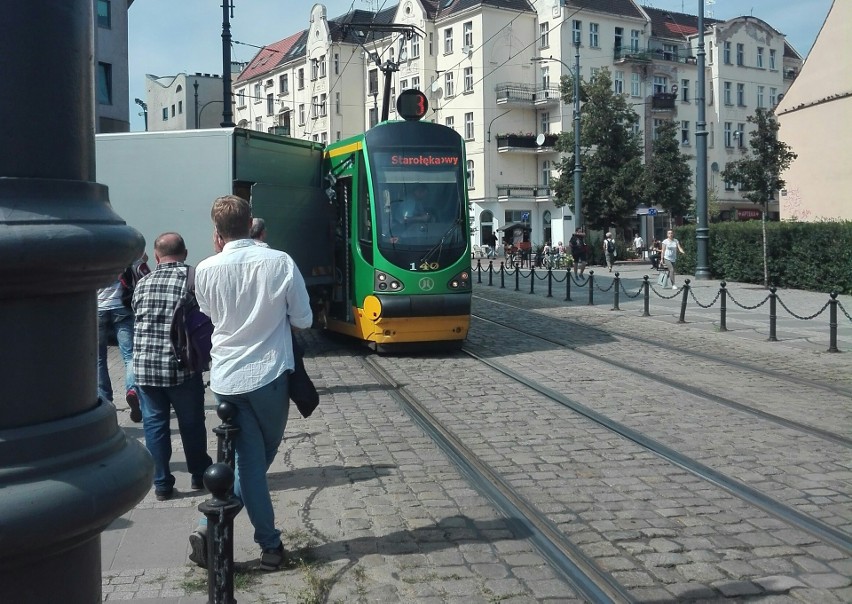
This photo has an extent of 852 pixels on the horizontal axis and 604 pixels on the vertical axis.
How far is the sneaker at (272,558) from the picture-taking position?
4.40 m

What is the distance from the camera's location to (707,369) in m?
11.2

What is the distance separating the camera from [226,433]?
13.9 ft

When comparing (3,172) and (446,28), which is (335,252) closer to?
(3,172)

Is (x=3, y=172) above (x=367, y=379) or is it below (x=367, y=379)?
above

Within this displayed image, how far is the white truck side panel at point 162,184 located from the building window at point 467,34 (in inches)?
1785

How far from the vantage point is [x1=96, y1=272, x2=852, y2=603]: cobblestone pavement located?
168 inches

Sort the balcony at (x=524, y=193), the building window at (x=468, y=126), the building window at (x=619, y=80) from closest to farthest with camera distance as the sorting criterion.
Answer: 1. the building window at (x=468, y=126)
2. the balcony at (x=524, y=193)
3. the building window at (x=619, y=80)

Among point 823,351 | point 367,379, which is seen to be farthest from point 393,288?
point 823,351

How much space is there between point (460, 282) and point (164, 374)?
24.6 feet

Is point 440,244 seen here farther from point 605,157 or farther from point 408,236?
point 605,157

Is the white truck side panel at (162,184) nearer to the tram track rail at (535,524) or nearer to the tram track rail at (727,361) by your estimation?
the tram track rail at (727,361)

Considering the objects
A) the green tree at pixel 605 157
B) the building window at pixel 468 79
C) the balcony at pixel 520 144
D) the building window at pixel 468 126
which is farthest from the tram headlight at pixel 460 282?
the building window at pixel 468 79

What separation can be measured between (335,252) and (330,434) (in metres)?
6.48

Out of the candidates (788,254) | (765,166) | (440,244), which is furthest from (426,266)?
(765,166)
